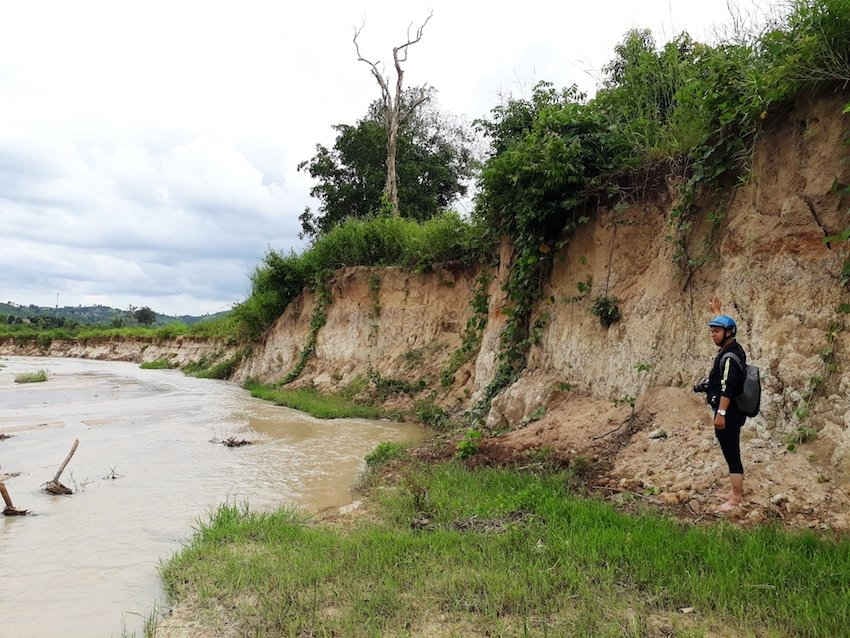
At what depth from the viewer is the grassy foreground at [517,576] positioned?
3.46 meters

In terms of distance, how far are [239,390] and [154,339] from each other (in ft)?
96.5

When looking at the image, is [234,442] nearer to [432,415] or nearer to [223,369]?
[432,415]

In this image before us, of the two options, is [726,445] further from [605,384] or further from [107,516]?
[107,516]

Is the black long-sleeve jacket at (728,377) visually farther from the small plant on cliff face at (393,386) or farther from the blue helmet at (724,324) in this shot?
the small plant on cliff face at (393,386)

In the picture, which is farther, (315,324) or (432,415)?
(315,324)

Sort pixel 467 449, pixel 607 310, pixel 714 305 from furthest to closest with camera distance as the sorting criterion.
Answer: pixel 607 310
pixel 467 449
pixel 714 305

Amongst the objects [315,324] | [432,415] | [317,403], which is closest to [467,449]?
[432,415]

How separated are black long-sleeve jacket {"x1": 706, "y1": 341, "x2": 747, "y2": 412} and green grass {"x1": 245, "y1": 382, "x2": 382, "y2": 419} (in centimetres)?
954

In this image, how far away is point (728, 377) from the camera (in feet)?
17.2

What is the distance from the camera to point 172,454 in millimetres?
9492

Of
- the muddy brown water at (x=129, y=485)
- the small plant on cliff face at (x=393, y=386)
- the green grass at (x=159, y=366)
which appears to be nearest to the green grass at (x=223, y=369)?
the green grass at (x=159, y=366)

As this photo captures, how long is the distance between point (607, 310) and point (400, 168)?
22.4 meters

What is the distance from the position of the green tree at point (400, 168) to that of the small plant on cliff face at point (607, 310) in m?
20.6

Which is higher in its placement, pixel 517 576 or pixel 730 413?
pixel 730 413
